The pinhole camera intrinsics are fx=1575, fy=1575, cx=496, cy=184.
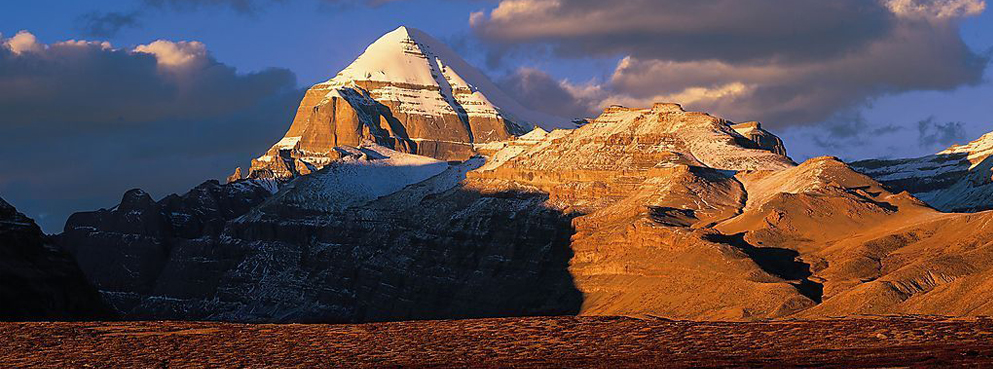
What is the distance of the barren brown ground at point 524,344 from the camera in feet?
155

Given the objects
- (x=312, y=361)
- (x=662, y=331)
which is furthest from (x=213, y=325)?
(x=662, y=331)

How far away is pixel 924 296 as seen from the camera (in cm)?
15625

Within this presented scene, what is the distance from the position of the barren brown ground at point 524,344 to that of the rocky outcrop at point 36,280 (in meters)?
73.4

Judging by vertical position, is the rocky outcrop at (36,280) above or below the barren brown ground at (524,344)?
above

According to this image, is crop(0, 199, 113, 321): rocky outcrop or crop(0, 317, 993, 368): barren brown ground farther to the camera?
crop(0, 199, 113, 321): rocky outcrop

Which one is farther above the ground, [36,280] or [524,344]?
[36,280]

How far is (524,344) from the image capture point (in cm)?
5359

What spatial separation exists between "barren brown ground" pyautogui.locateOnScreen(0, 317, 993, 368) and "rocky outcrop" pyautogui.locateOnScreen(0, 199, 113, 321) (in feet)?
241

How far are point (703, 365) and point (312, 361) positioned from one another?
44.7 feet

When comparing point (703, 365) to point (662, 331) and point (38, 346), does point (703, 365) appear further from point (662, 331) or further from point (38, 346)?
point (38, 346)

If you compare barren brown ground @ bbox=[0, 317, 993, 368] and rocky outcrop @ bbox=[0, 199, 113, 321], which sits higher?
rocky outcrop @ bbox=[0, 199, 113, 321]

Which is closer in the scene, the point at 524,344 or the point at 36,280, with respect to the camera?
the point at 524,344

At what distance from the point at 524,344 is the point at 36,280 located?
100820 mm

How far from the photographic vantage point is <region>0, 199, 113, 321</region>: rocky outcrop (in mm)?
134625
